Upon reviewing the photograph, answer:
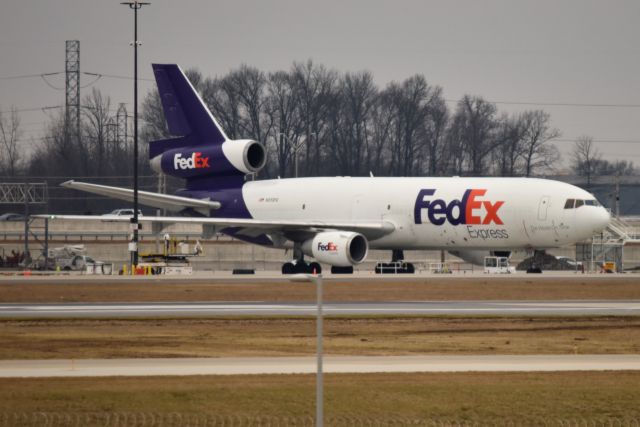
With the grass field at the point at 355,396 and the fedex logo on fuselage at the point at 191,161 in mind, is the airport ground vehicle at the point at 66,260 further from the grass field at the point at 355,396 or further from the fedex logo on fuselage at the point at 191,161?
the grass field at the point at 355,396

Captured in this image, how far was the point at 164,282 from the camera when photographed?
5353cm

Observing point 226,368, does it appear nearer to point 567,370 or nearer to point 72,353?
point 72,353

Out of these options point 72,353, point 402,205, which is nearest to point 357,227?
point 402,205

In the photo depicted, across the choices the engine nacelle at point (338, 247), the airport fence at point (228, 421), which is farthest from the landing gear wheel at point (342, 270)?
the airport fence at point (228, 421)

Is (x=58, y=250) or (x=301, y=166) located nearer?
(x=58, y=250)

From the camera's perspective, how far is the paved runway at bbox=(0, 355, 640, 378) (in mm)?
23547

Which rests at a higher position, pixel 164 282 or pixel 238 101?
pixel 238 101

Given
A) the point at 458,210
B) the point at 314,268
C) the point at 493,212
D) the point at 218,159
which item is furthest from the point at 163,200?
the point at 493,212

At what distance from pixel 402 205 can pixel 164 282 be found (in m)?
14.3

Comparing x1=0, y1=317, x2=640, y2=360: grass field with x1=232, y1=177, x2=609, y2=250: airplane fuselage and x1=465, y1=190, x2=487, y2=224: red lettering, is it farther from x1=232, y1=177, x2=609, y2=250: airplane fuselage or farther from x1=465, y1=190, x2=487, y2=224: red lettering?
x1=465, y1=190, x2=487, y2=224: red lettering

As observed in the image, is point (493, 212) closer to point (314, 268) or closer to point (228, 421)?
point (314, 268)

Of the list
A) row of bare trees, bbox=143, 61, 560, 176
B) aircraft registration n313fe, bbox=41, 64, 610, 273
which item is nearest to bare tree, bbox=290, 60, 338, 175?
row of bare trees, bbox=143, 61, 560, 176

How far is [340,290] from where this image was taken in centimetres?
4875

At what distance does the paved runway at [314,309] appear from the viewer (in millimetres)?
36844
